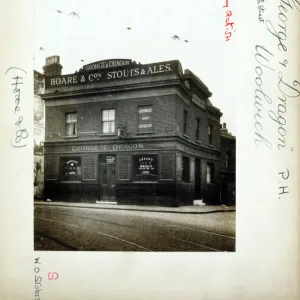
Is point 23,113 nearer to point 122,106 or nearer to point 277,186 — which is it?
point 122,106

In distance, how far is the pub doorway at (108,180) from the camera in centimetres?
193

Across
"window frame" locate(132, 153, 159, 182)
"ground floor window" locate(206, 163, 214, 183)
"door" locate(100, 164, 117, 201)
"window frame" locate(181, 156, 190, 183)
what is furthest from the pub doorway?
"ground floor window" locate(206, 163, 214, 183)

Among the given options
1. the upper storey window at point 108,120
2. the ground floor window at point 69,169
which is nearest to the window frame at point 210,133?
the upper storey window at point 108,120

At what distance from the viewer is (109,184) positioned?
1.96m

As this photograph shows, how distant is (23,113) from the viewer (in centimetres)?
185

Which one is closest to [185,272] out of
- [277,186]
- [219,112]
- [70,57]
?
[277,186]

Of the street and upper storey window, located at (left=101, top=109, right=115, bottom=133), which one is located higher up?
upper storey window, located at (left=101, top=109, right=115, bottom=133)

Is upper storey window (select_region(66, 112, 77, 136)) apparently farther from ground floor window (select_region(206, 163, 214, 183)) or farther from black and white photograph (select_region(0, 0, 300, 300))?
ground floor window (select_region(206, 163, 214, 183))

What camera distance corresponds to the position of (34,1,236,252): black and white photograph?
1.80m

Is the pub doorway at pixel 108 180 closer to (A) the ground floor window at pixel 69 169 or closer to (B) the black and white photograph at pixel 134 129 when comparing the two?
(B) the black and white photograph at pixel 134 129

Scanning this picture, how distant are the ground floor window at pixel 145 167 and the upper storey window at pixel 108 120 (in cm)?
22

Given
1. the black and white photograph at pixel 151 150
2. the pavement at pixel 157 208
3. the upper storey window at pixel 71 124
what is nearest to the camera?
the black and white photograph at pixel 151 150

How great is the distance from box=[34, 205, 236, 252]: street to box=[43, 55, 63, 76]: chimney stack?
0.74m

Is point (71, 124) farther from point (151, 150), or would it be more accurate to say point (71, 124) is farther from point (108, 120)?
point (151, 150)
